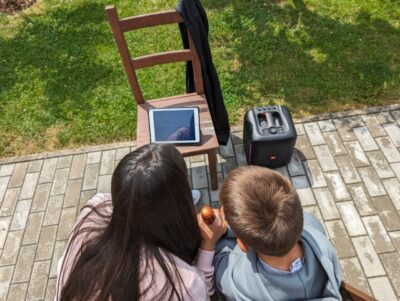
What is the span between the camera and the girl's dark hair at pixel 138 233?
1.71m

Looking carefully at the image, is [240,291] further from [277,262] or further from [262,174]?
[262,174]

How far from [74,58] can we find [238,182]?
4.38m

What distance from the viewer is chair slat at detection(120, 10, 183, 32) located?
10.1 feet

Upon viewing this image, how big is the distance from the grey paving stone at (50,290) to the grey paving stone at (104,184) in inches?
39.6

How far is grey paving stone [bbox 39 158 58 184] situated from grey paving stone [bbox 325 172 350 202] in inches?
119

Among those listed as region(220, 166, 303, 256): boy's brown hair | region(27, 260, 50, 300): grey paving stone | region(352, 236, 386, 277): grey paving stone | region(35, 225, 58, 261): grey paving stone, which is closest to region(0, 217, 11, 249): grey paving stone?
region(35, 225, 58, 261): grey paving stone

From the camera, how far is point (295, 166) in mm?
3857

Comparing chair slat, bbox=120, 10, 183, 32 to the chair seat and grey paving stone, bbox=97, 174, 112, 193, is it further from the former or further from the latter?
grey paving stone, bbox=97, 174, 112, 193

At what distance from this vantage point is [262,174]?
1.86 meters

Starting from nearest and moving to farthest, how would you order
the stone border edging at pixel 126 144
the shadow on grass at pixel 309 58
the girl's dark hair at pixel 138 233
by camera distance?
the girl's dark hair at pixel 138 233
the stone border edging at pixel 126 144
the shadow on grass at pixel 309 58

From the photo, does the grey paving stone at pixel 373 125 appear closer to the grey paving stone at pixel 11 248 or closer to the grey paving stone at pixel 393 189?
the grey paving stone at pixel 393 189

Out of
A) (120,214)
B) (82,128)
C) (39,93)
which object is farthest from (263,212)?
(39,93)

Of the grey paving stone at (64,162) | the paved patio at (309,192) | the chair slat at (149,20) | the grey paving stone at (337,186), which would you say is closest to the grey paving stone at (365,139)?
the paved patio at (309,192)

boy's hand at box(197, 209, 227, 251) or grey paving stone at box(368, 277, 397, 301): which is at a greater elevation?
boy's hand at box(197, 209, 227, 251)
